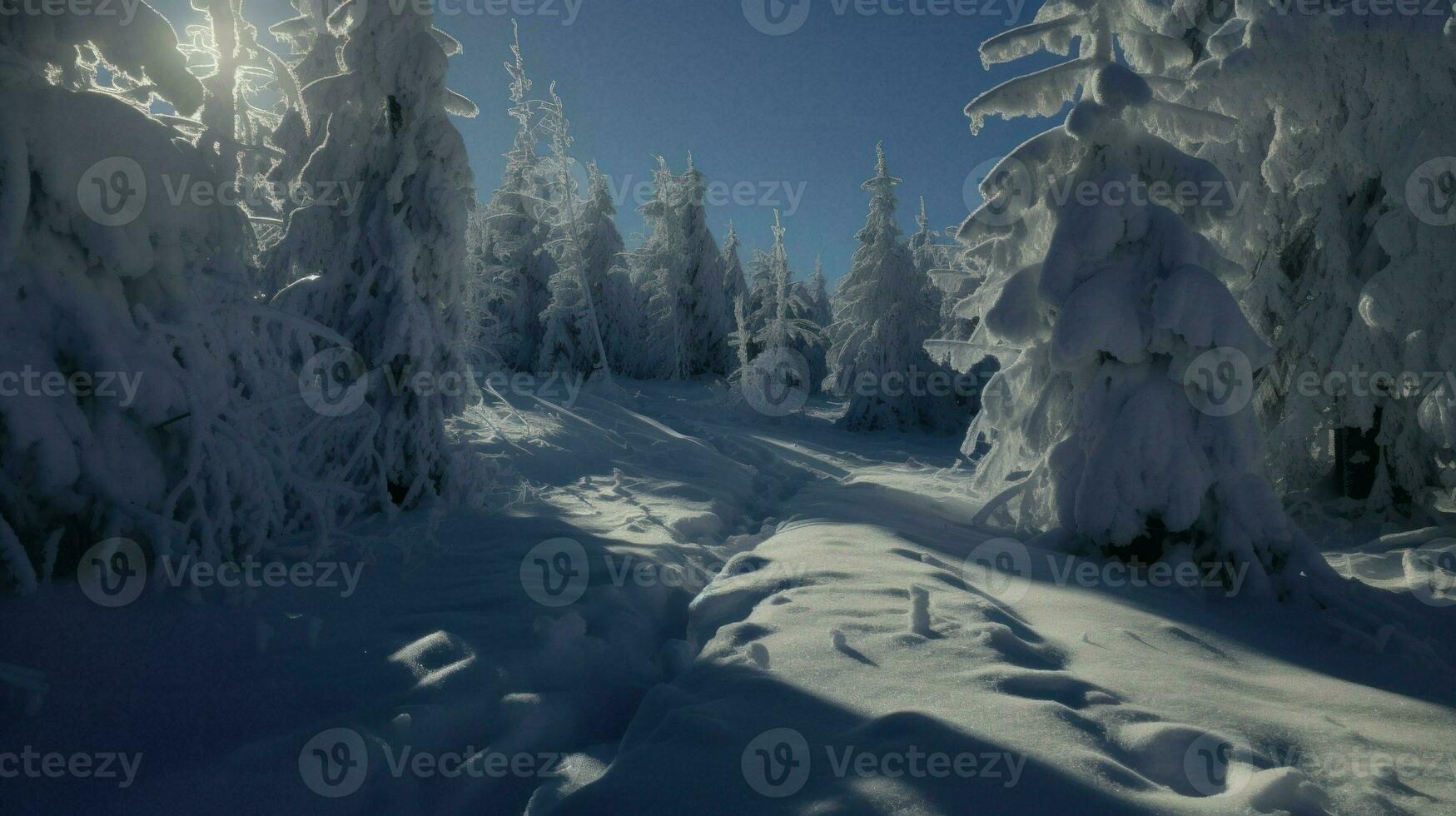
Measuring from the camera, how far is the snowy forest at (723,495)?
10.4 ft

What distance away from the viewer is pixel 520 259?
34062 millimetres

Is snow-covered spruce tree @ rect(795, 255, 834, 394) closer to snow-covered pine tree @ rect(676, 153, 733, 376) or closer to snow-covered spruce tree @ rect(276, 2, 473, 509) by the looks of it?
snow-covered pine tree @ rect(676, 153, 733, 376)

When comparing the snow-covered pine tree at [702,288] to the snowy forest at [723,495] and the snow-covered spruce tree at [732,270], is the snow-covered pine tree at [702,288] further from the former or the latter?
the snowy forest at [723,495]

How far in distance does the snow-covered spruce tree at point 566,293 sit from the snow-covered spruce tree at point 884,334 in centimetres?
1101

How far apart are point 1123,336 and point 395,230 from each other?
29.9 feet

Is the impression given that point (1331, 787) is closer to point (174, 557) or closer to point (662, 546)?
point (662, 546)

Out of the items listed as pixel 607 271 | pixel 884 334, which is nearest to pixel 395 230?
pixel 884 334

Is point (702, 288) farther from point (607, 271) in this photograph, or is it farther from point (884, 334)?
point (884, 334)

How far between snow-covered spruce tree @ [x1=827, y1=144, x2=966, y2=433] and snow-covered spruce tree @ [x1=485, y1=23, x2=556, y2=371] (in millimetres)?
15489

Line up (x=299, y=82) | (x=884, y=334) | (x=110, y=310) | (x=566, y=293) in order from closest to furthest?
1. (x=110, y=310)
2. (x=299, y=82)
3. (x=884, y=334)
4. (x=566, y=293)

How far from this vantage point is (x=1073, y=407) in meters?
7.58

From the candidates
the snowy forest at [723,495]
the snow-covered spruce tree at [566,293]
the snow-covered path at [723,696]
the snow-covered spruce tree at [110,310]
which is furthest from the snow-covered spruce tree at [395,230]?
the snow-covered spruce tree at [566,293]

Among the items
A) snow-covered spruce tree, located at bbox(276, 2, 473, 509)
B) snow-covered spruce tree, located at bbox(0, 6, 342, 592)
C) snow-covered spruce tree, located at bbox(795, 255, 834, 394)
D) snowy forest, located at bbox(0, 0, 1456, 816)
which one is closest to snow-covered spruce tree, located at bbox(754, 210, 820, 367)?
snow-covered spruce tree, located at bbox(795, 255, 834, 394)

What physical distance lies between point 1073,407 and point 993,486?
198 centimetres
